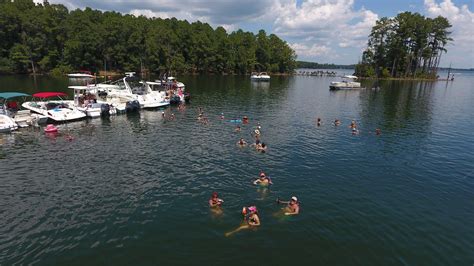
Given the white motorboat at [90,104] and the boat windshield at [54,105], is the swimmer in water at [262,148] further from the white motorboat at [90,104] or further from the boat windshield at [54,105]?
the boat windshield at [54,105]

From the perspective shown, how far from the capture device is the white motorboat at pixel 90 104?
5609cm

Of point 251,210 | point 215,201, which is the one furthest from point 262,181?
point 251,210

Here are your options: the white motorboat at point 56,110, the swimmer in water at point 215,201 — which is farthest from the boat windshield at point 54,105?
the swimmer in water at point 215,201

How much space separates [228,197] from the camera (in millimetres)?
26125

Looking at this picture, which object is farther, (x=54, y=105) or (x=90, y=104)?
(x=90, y=104)

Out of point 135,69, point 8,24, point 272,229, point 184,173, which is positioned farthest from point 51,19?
point 272,229

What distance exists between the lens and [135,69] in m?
150

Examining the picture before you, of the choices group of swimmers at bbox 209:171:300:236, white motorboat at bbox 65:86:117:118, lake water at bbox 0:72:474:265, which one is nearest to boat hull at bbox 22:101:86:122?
white motorboat at bbox 65:86:117:118

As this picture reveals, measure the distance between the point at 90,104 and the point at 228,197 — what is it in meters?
40.7

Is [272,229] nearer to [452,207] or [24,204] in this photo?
[452,207]

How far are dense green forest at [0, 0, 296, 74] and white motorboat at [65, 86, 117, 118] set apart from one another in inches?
3110

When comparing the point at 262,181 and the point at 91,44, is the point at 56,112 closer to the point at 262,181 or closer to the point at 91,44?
the point at 262,181

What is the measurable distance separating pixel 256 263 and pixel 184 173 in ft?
46.9

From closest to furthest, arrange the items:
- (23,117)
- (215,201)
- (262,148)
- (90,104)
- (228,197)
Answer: (215,201) < (228,197) < (262,148) < (23,117) < (90,104)
